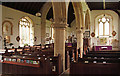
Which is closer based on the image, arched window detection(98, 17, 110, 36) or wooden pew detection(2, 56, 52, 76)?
wooden pew detection(2, 56, 52, 76)

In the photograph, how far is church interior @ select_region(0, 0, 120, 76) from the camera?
5755mm

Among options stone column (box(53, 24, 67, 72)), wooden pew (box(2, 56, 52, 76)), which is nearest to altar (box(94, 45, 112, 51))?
stone column (box(53, 24, 67, 72))

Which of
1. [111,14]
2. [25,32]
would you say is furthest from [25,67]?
[111,14]

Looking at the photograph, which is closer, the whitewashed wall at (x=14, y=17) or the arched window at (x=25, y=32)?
the whitewashed wall at (x=14, y=17)

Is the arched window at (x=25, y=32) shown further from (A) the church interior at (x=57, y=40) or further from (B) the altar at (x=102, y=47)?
(B) the altar at (x=102, y=47)

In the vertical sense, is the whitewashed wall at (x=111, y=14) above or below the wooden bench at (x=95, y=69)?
above

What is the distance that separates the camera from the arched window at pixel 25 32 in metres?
15.6

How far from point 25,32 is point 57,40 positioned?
9.61 m

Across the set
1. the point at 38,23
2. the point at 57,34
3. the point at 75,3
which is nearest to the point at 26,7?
the point at 38,23

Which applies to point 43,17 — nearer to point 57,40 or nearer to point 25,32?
point 25,32

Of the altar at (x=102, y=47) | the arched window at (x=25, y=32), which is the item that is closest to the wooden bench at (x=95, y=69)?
the arched window at (x=25, y=32)

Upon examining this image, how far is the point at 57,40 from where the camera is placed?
764cm

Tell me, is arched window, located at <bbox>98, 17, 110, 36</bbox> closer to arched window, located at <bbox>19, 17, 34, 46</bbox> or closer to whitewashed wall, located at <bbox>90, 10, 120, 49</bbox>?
whitewashed wall, located at <bbox>90, 10, 120, 49</bbox>

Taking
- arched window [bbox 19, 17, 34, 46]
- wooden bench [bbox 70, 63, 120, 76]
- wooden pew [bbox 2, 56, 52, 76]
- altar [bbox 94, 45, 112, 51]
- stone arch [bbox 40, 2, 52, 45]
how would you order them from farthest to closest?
altar [bbox 94, 45, 112, 51]
stone arch [bbox 40, 2, 52, 45]
arched window [bbox 19, 17, 34, 46]
wooden pew [bbox 2, 56, 52, 76]
wooden bench [bbox 70, 63, 120, 76]
